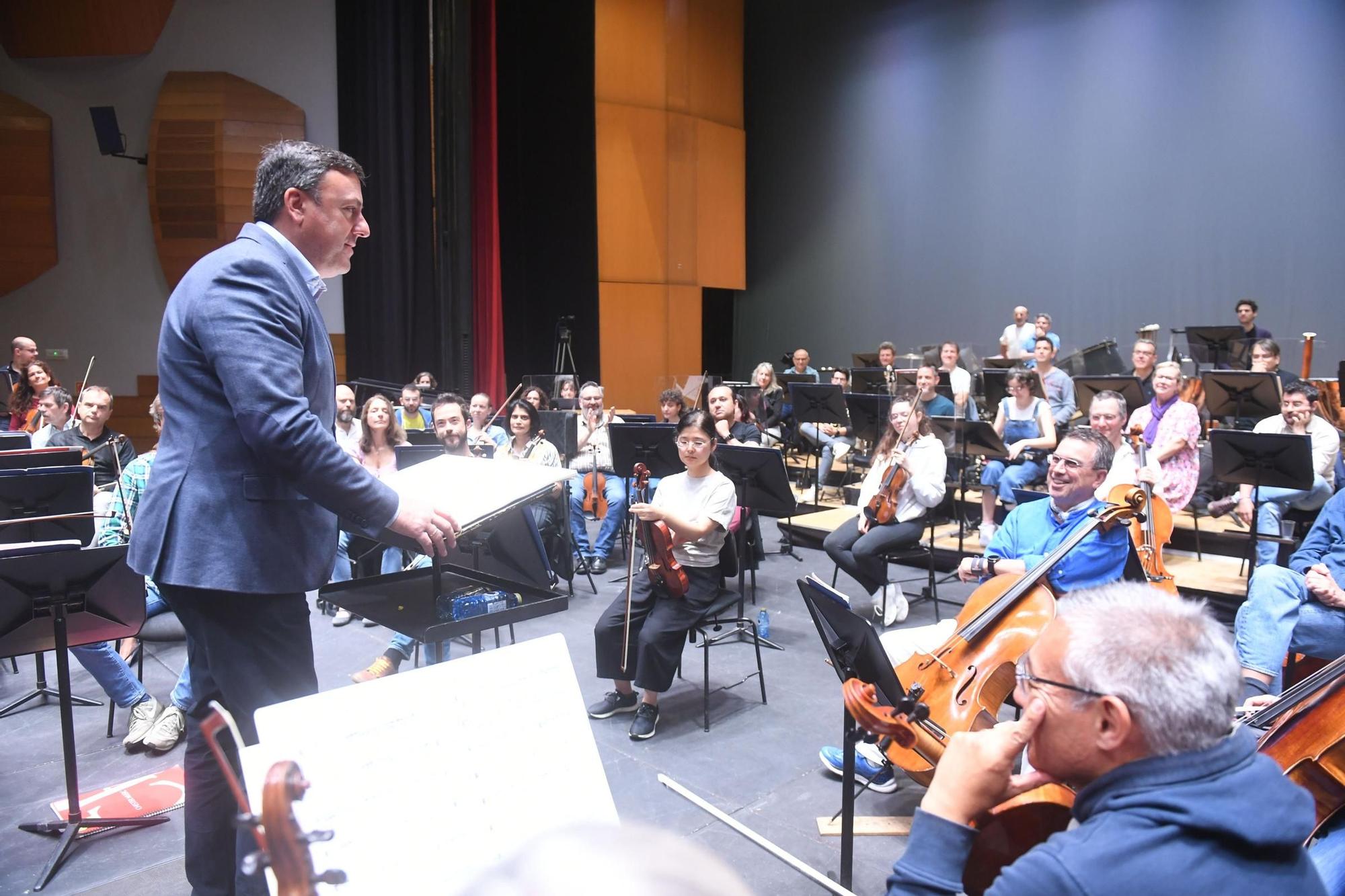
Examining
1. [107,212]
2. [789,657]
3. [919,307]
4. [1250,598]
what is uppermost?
[107,212]

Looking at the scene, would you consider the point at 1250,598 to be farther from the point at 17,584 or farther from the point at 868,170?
the point at 868,170

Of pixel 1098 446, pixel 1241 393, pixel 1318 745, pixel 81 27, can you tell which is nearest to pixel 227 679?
pixel 1318 745

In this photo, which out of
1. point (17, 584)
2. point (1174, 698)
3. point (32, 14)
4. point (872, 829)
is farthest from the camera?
point (32, 14)

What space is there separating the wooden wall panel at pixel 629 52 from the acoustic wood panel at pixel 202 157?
4.37 metres

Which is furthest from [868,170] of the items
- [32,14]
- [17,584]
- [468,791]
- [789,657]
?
[468,791]

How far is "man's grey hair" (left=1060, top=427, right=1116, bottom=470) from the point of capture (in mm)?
3279

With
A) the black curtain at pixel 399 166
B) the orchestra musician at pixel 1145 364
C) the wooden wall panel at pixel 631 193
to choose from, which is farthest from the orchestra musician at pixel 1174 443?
the black curtain at pixel 399 166

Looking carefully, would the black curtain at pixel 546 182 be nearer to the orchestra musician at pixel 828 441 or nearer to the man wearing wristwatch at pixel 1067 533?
the orchestra musician at pixel 828 441

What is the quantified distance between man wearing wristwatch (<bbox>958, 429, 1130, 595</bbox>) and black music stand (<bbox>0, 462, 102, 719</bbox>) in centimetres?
372

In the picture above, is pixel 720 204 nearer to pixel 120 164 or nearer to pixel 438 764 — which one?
pixel 120 164

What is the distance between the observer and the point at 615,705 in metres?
4.16

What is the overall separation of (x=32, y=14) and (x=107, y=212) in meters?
2.38

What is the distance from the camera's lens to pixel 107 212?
11141 mm

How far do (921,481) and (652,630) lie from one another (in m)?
2.27
